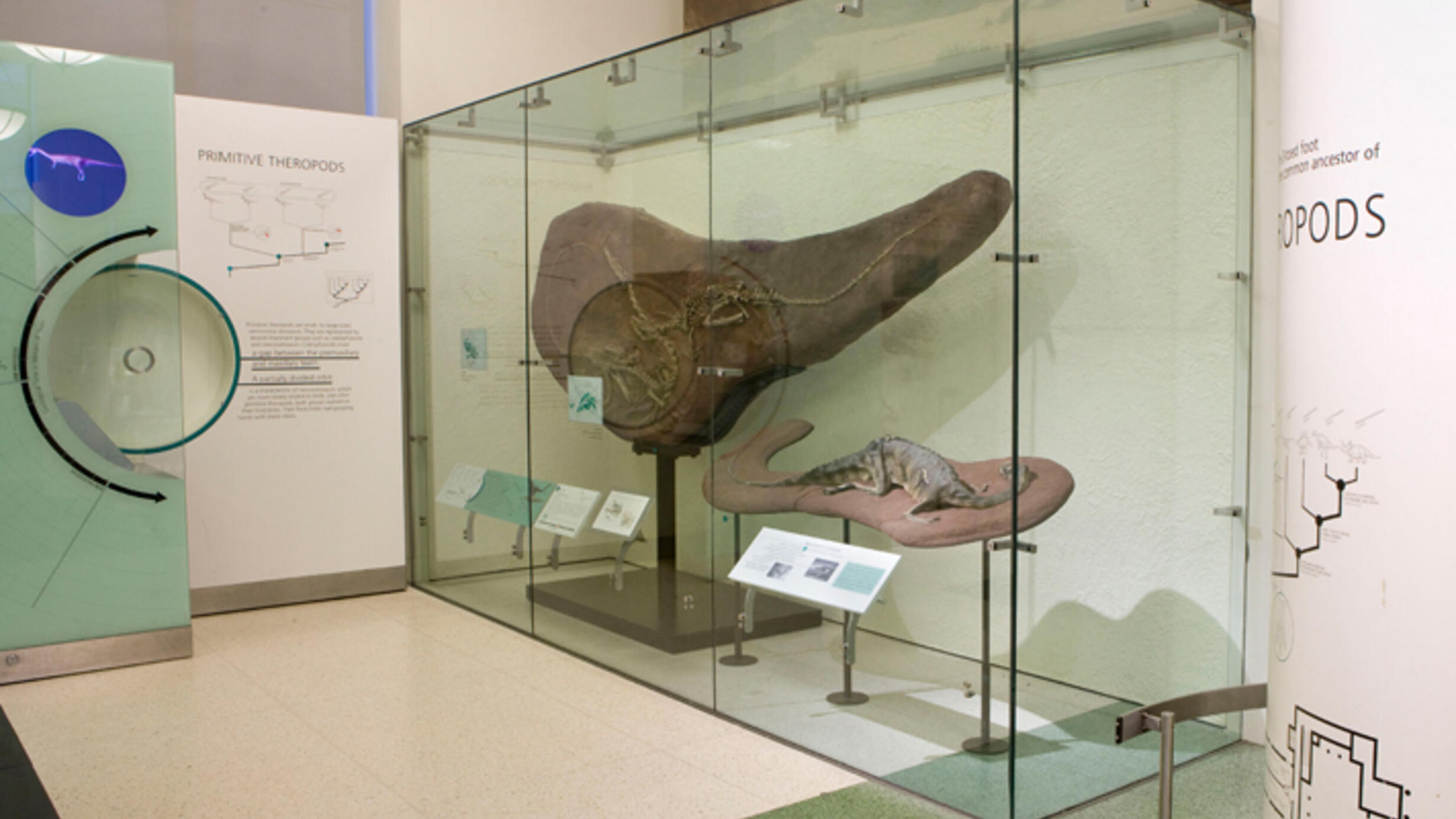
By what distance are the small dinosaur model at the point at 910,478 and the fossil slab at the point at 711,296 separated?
30 cm

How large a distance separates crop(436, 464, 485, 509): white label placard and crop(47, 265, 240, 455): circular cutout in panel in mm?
1214

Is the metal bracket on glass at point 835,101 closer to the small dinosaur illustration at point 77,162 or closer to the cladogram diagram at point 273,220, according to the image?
the small dinosaur illustration at point 77,162

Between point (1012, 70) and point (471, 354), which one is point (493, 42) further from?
point (1012, 70)

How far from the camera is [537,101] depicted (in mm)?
4395

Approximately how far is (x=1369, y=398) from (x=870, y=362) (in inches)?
68.7

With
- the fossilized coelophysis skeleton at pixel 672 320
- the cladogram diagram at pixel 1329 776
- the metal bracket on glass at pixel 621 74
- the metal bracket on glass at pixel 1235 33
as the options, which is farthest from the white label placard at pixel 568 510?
the cladogram diagram at pixel 1329 776

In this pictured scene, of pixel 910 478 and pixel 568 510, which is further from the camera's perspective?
pixel 568 510

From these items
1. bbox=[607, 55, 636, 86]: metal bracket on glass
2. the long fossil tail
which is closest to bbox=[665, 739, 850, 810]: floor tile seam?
the long fossil tail

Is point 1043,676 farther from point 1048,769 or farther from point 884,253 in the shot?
point 884,253

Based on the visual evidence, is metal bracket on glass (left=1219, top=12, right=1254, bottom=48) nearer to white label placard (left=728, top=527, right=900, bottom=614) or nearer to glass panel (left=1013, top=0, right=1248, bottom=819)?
glass panel (left=1013, top=0, right=1248, bottom=819)

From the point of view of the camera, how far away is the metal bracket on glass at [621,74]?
386 cm

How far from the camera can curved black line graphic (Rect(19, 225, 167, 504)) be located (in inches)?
151

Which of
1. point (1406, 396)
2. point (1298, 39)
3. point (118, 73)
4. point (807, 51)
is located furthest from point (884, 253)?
point (118, 73)

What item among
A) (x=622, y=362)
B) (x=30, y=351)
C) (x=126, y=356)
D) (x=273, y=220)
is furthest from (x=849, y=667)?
(x=273, y=220)
